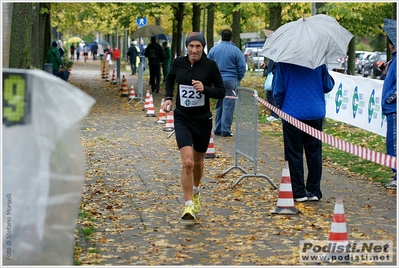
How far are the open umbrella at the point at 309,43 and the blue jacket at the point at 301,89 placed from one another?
22 cm

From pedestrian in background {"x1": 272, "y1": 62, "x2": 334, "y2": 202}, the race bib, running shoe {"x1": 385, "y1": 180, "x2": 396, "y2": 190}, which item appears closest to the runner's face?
the race bib

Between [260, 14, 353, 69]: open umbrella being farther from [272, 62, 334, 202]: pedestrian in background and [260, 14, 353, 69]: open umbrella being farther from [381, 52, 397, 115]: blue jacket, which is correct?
[381, 52, 397, 115]: blue jacket

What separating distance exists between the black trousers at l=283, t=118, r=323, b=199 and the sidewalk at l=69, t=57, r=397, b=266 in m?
0.24

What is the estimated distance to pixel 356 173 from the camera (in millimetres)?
11914

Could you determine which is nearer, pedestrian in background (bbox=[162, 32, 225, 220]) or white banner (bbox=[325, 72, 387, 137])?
pedestrian in background (bbox=[162, 32, 225, 220])

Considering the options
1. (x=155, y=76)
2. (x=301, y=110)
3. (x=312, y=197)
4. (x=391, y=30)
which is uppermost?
(x=391, y=30)

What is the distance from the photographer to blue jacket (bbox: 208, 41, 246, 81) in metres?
15.5

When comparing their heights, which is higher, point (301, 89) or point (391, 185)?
point (301, 89)

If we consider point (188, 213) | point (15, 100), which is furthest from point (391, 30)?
point (15, 100)

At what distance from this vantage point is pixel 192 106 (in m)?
8.57

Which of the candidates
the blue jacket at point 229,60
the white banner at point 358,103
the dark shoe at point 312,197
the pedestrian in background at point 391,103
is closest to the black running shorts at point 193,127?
the dark shoe at point 312,197

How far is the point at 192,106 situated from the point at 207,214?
4.12 feet

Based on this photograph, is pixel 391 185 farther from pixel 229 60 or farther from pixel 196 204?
pixel 229 60

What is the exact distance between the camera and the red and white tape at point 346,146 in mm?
7141
